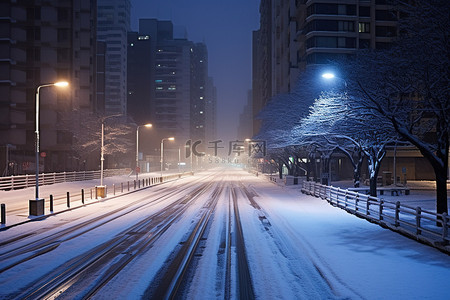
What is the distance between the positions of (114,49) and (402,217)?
7101 inches

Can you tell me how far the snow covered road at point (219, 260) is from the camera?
8.47 metres

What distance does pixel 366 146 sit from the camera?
99.0ft

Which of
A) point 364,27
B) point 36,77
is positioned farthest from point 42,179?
point 364,27

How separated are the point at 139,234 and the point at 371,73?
14.8m

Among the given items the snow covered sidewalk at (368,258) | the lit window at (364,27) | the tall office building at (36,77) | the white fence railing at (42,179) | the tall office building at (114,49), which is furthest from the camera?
the tall office building at (114,49)

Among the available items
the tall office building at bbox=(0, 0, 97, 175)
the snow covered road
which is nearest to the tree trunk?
the snow covered road

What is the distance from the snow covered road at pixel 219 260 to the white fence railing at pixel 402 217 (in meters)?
0.43

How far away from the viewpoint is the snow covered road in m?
8.47

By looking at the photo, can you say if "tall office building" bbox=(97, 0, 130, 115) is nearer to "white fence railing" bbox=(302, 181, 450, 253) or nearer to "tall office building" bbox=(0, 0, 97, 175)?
"tall office building" bbox=(0, 0, 97, 175)

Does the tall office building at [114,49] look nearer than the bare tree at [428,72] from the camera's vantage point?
No

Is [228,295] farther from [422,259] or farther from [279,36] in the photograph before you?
[279,36]

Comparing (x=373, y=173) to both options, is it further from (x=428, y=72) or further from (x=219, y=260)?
(x=219, y=260)

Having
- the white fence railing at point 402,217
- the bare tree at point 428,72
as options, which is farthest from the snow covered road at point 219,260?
the bare tree at point 428,72

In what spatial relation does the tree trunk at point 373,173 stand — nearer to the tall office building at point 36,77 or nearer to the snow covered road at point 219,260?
the snow covered road at point 219,260
